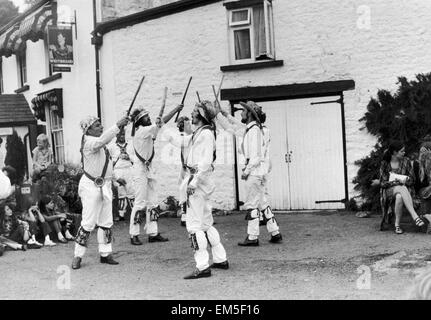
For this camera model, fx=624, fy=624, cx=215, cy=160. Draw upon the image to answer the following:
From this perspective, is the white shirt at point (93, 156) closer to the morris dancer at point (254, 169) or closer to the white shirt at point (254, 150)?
the morris dancer at point (254, 169)

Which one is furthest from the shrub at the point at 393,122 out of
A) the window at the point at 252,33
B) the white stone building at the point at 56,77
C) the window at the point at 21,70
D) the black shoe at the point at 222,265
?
the window at the point at 21,70

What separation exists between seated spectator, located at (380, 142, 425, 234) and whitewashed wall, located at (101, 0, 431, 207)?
2.70 meters

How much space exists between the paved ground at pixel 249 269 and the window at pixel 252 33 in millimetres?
4461

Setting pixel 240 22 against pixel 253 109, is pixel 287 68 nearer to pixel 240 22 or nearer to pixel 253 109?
pixel 240 22

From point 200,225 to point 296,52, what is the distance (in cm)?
694

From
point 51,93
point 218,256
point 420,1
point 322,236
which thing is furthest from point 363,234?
point 51,93

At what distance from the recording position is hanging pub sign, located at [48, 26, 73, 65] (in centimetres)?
1678

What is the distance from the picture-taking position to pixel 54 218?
426 inches

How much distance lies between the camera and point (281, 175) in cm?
1350

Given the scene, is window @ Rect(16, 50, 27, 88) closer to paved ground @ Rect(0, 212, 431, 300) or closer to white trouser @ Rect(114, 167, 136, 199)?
white trouser @ Rect(114, 167, 136, 199)

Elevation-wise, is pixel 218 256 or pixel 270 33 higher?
pixel 270 33

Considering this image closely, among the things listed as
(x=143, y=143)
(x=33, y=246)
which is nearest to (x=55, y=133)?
(x=33, y=246)
